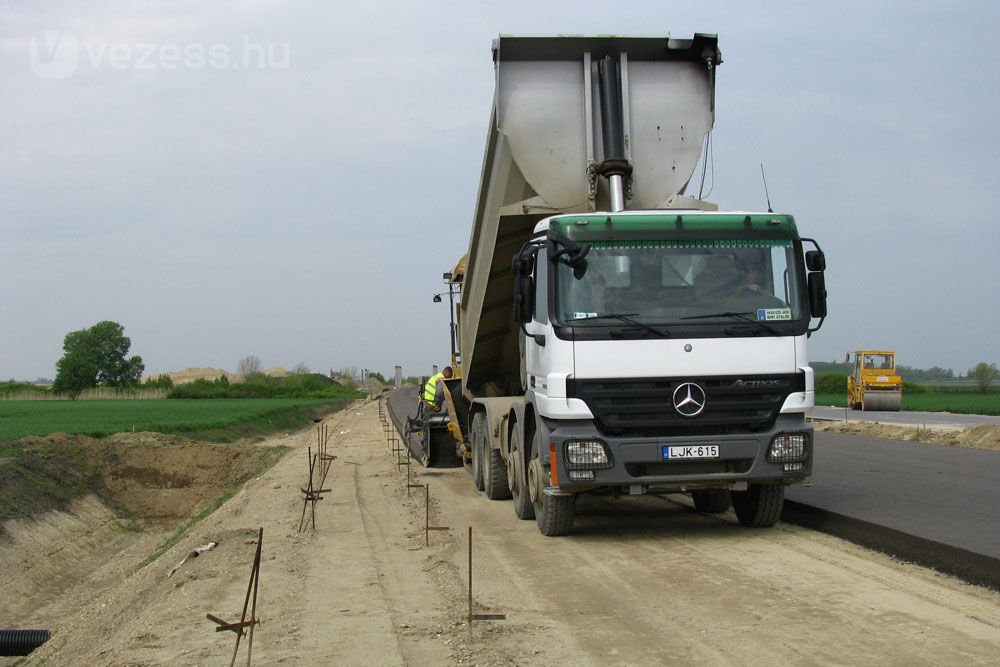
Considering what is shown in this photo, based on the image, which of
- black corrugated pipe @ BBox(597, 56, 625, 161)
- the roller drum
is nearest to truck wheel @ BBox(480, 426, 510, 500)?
black corrugated pipe @ BBox(597, 56, 625, 161)

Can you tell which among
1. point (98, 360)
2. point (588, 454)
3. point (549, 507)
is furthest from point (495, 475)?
point (98, 360)

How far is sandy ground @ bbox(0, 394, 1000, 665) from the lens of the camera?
17.0ft

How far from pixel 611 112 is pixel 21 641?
707 centimetres

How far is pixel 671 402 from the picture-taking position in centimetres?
808

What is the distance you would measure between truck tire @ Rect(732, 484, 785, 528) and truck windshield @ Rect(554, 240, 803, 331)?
5.71ft

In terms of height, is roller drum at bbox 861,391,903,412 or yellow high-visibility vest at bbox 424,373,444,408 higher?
yellow high-visibility vest at bbox 424,373,444,408

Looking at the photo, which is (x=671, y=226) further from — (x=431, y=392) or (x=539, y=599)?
(x=431, y=392)

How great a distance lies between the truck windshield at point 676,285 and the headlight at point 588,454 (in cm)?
101

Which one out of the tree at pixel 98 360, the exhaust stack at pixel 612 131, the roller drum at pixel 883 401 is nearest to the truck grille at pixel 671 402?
the exhaust stack at pixel 612 131

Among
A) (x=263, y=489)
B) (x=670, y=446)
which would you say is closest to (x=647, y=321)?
(x=670, y=446)

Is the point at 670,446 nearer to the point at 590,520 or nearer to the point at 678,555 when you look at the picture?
the point at 678,555

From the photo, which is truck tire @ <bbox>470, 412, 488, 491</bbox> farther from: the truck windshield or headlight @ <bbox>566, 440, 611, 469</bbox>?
the truck windshield

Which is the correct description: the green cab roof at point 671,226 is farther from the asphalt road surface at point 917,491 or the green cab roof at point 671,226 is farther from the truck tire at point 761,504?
the asphalt road surface at point 917,491

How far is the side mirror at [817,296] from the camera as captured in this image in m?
8.27
